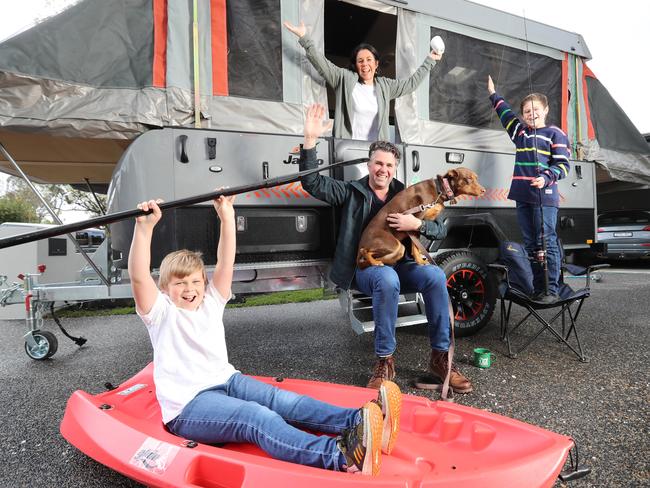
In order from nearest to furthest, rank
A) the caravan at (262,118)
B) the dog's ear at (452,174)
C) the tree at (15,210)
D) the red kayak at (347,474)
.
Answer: the red kayak at (347,474), the caravan at (262,118), the dog's ear at (452,174), the tree at (15,210)

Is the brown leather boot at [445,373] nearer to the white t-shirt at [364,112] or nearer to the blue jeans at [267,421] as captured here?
the blue jeans at [267,421]

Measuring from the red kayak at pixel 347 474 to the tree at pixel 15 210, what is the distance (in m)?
24.2

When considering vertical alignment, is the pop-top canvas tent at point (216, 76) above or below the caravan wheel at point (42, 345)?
above

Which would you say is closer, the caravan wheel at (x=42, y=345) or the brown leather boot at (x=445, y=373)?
the brown leather boot at (x=445, y=373)

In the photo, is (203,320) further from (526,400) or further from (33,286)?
(33,286)

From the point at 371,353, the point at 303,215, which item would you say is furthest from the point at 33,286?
the point at 371,353

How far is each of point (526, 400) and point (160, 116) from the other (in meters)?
2.99

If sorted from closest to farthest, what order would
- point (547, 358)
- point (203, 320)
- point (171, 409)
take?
point (171, 409) < point (203, 320) < point (547, 358)

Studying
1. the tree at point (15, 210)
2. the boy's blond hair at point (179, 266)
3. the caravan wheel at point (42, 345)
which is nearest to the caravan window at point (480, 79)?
the boy's blond hair at point (179, 266)

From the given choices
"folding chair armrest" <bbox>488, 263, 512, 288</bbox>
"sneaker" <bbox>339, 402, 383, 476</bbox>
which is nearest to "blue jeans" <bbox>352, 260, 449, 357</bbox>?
"folding chair armrest" <bbox>488, 263, 512, 288</bbox>

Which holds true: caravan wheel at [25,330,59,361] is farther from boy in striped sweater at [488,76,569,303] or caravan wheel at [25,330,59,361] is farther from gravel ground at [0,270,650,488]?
boy in striped sweater at [488,76,569,303]

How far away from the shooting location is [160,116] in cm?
277

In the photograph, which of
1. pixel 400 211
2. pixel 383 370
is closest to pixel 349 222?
pixel 400 211

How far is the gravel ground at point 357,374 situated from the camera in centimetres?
188
